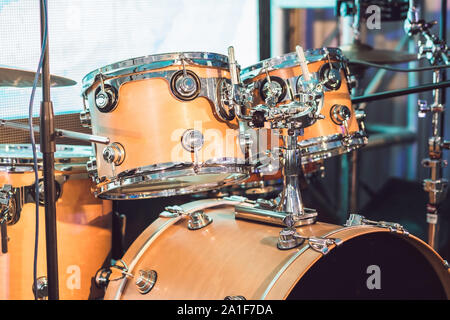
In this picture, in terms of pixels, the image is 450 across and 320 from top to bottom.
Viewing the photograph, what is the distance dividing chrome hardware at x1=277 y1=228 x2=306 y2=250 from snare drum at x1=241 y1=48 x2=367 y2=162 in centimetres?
35

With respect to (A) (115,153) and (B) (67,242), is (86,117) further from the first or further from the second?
(B) (67,242)

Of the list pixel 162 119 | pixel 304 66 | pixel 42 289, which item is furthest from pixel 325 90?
pixel 42 289

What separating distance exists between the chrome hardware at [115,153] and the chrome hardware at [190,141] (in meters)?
0.15

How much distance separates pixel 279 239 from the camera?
39.9 inches

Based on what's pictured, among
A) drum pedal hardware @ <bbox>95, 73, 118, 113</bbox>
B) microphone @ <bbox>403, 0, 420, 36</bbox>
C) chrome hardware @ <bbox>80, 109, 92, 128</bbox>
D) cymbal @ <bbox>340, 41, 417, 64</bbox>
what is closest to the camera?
drum pedal hardware @ <bbox>95, 73, 118, 113</bbox>

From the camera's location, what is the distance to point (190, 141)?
3.67ft

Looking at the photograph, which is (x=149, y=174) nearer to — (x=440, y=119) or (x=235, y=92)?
(x=235, y=92)

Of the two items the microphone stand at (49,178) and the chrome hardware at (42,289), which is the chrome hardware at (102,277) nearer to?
the chrome hardware at (42,289)

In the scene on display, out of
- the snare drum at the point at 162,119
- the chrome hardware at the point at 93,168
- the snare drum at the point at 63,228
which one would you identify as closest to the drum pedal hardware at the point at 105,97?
the snare drum at the point at 162,119

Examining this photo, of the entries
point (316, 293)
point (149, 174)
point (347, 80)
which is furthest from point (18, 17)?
point (316, 293)

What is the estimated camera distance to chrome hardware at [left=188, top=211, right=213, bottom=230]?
1.22 metres

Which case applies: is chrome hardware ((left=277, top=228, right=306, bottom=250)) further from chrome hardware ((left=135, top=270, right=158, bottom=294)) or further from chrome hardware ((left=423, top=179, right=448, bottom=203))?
chrome hardware ((left=423, top=179, right=448, bottom=203))

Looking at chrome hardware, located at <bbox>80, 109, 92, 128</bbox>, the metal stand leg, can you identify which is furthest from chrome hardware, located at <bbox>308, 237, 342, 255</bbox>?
chrome hardware, located at <bbox>80, 109, 92, 128</bbox>

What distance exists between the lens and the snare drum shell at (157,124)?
1119mm
